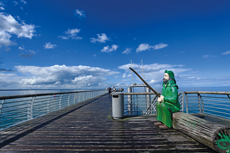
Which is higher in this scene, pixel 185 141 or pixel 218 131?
pixel 218 131

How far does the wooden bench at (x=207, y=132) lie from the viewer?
2326 millimetres

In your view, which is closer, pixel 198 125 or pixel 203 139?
pixel 203 139

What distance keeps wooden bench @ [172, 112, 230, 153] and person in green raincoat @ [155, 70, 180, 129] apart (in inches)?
13.6

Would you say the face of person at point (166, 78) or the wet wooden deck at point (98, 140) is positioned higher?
the face of person at point (166, 78)

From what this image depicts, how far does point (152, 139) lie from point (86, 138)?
1.82 meters

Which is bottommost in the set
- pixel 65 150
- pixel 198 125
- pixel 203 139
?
pixel 65 150

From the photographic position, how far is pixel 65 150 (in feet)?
8.50

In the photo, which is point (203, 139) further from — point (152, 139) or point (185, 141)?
point (152, 139)

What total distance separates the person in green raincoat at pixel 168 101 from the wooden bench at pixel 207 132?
346 mm

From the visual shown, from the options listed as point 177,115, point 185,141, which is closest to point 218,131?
point 185,141

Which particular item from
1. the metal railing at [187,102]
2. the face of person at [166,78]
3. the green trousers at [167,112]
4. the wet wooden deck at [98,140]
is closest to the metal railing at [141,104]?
the metal railing at [187,102]

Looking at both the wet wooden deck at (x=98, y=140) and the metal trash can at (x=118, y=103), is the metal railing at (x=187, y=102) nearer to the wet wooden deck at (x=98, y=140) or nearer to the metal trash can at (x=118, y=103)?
the metal trash can at (x=118, y=103)

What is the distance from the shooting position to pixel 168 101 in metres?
3.58

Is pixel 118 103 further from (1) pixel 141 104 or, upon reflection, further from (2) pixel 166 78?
(1) pixel 141 104
